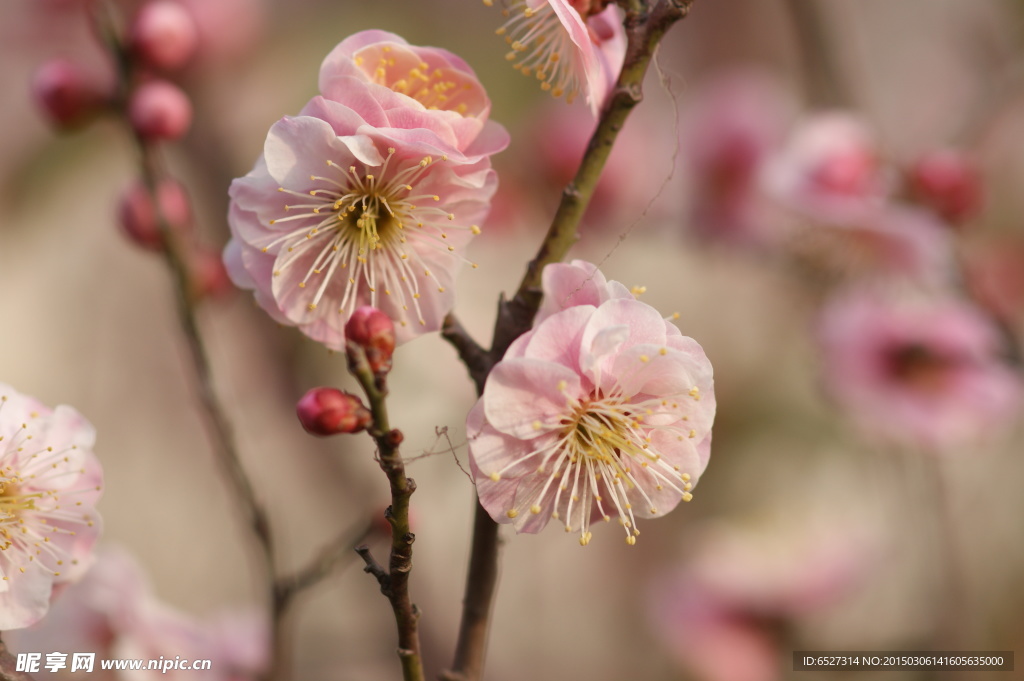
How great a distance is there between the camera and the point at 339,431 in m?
0.44

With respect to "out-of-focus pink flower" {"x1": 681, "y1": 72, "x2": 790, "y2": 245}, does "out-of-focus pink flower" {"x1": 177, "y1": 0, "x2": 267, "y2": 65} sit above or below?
above

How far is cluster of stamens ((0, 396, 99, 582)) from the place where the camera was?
49cm

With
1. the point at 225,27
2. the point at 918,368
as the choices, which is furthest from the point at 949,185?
the point at 225,27

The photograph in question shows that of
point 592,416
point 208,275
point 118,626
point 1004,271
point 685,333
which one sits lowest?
point 685,333

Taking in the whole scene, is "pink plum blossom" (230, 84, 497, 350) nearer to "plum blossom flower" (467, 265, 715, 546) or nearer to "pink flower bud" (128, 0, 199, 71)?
"plum blossom flower" (467, 265, 715, 546)

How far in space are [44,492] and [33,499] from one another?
11 mm

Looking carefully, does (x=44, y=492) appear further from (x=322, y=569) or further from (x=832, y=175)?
(x=832, y=175)

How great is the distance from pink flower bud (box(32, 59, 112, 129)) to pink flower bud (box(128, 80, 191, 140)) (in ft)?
0.26

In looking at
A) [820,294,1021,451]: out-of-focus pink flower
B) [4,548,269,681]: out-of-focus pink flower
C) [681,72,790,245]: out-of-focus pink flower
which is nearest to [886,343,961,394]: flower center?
[820,294,1021,451]: out-of-focus pink flower

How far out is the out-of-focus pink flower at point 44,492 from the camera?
48cm

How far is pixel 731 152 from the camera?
172cm

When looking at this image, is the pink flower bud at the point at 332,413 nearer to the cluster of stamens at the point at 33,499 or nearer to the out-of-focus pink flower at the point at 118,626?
the cluster of stamens at the point at 33,499

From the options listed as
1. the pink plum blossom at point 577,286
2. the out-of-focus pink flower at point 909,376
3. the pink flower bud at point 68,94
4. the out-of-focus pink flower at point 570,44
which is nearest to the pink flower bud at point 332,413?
the pink plum blossom at point 577,286

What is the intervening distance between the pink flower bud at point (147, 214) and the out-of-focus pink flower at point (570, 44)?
0.43 meters
